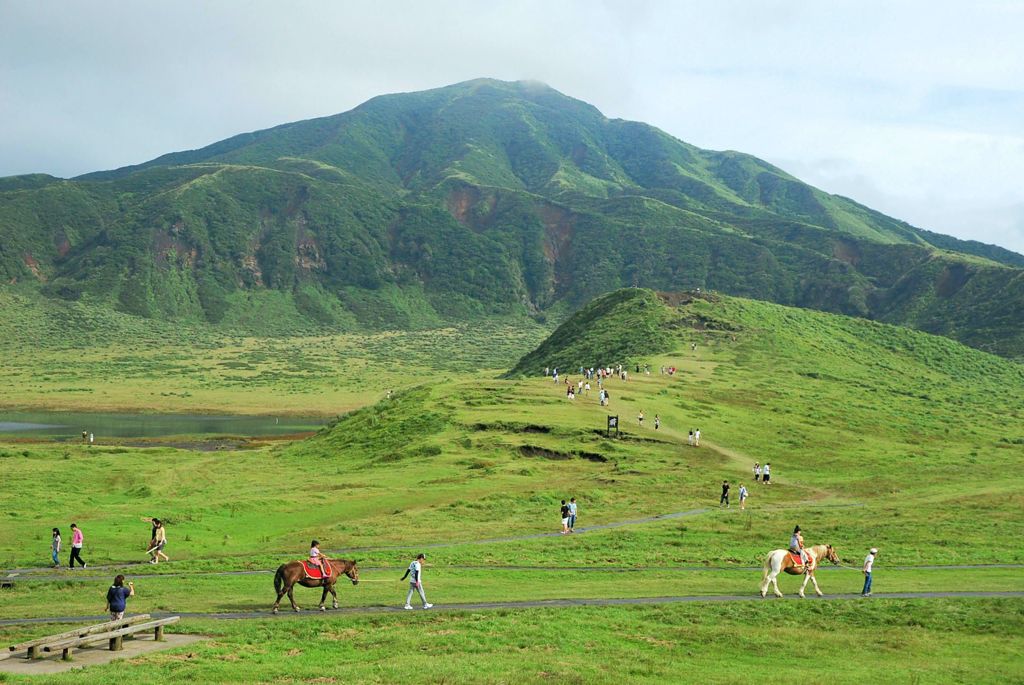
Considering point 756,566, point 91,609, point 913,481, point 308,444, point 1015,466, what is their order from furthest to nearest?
point 308,444 → point 1015,466 → point 913,481 → point 756,566 → point 91,609

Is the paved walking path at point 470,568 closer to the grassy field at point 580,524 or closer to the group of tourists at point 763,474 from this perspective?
the grassy field at point 580,524

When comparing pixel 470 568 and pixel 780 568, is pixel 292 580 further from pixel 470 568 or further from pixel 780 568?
pixel 780 568

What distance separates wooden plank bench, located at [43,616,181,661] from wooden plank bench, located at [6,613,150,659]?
0.47ft

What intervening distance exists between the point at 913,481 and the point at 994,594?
38.1 metres

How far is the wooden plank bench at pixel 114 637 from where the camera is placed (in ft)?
81.6

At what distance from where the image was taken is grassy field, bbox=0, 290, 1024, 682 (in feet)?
91.5

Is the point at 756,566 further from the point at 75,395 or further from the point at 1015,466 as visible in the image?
the point at 75,395

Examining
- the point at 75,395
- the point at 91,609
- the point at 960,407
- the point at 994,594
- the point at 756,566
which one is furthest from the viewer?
the point at 75,395

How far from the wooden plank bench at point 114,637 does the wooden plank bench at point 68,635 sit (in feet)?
0.47

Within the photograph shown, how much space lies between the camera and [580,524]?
180 feet

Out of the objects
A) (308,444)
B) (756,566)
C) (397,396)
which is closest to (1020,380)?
(397,396)

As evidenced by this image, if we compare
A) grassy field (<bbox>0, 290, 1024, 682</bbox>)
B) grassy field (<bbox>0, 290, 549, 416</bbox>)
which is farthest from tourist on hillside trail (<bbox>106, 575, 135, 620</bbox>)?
grassy field (<bbox>0, 290, 549, 416</bbox>)

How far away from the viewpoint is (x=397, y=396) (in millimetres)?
101688

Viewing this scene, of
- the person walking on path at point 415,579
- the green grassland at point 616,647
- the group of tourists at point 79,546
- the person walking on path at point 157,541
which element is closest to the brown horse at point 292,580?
the green grassland at point 616,647
